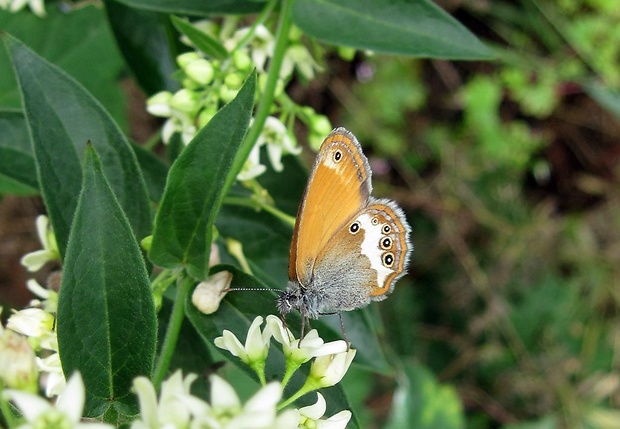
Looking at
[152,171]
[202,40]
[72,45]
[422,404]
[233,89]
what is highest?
[72,45]

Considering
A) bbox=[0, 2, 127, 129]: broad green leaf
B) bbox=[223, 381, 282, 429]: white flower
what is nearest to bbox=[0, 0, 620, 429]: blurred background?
bbox=[0, 2, 127, 129]: broad green leaf

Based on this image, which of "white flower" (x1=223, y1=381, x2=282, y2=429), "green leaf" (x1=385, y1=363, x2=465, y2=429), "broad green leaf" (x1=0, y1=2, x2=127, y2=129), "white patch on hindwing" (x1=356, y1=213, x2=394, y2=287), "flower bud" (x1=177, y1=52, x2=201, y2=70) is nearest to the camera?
"white flower" (x1=223, y1=381, x2=282, y2=429)

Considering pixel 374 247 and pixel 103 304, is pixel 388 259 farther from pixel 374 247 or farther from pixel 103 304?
pixel 103 304

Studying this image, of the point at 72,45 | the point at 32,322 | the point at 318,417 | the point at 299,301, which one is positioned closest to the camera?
the point at 318,417

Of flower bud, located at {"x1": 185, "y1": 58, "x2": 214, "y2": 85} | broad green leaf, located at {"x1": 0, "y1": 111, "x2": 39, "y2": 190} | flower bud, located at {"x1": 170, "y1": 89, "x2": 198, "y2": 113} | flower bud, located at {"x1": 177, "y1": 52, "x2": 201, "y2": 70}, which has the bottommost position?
broad green leaf, located at {"x1": 0, "y1": 111, "x2": 39, "y2": 190}

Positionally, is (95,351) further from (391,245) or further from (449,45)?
(449,45)

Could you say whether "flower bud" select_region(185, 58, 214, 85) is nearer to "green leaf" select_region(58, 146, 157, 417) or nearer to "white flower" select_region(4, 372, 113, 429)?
"green leaf" select_region(58, 146, 157, 417)

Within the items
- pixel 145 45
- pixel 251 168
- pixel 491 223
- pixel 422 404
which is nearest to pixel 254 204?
pixel 251 168
